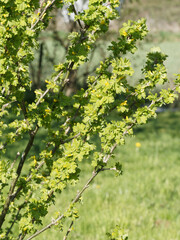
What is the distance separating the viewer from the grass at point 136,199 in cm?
350

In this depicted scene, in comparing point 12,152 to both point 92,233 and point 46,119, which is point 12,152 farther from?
point 46,119

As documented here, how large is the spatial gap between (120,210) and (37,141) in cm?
264

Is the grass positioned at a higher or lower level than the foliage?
higher

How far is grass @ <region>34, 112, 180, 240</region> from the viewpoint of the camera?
138 inches

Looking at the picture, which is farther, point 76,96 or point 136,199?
point 136,199

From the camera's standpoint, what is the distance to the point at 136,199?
164 inches

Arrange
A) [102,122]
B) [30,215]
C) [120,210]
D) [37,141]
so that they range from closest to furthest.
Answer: [102,122], [30,215], [120,210], [37,141]

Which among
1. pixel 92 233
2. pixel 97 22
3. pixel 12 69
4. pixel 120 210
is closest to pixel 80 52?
pixel 97 22

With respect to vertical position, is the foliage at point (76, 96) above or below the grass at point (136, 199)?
below

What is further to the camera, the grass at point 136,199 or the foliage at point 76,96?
the grass at point 136,199

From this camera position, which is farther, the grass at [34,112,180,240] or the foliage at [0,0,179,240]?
Result: the grass at [34,112,180,240]

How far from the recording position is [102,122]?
5.66ft

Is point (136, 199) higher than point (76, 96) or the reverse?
higher

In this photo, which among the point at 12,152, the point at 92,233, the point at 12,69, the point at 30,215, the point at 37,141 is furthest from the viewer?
the point at 37,141
